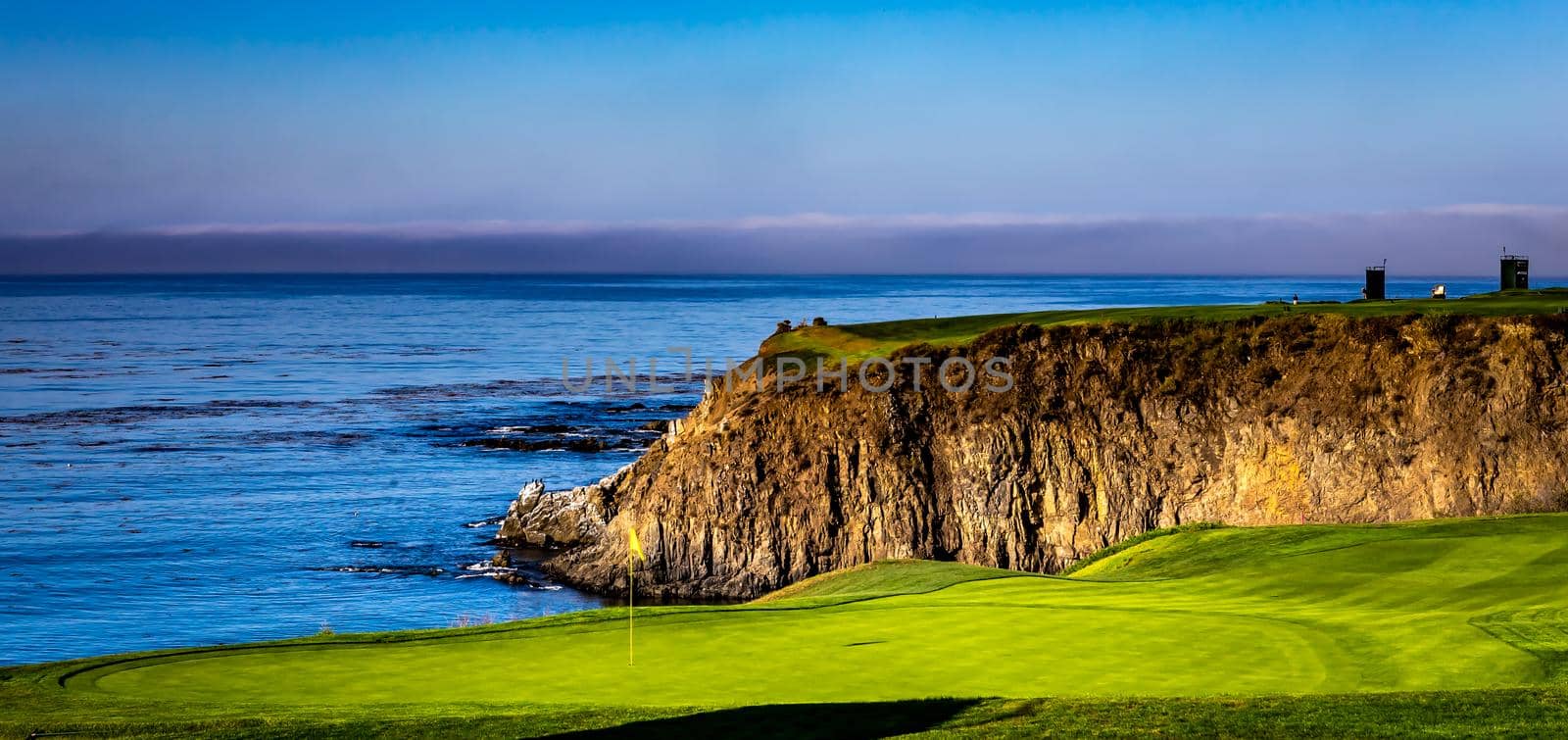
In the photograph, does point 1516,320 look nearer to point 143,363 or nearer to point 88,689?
point 88,689

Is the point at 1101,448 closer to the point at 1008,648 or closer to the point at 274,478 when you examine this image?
the point at 1008,648

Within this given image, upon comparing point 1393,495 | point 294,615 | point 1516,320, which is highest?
point 1516,320

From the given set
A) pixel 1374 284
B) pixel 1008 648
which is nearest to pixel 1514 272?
pixel 1374 284

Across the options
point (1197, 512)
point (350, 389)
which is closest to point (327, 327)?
point (350, 389)

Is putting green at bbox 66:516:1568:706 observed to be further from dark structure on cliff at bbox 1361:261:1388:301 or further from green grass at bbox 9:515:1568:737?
dark structure on cliff at bbox 1361:261:1388:301

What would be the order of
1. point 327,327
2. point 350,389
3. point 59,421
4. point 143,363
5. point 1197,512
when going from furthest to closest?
1. point 327,327
2. point 143,363
3. point 350,389
4. point 59,421
5. point 1197,512

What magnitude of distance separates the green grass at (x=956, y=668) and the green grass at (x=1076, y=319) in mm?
18137

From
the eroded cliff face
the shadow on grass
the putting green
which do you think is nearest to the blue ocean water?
the eroded cliff face

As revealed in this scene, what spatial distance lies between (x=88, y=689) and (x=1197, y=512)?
29259mm

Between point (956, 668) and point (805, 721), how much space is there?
3321 mm

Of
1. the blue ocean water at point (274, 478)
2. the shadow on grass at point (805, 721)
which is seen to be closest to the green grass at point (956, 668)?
the shadow on grass at point (805, 721)

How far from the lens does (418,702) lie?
47.7ft

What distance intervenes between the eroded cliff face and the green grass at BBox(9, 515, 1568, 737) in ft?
46.4

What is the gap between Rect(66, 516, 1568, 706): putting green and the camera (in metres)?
14.8
